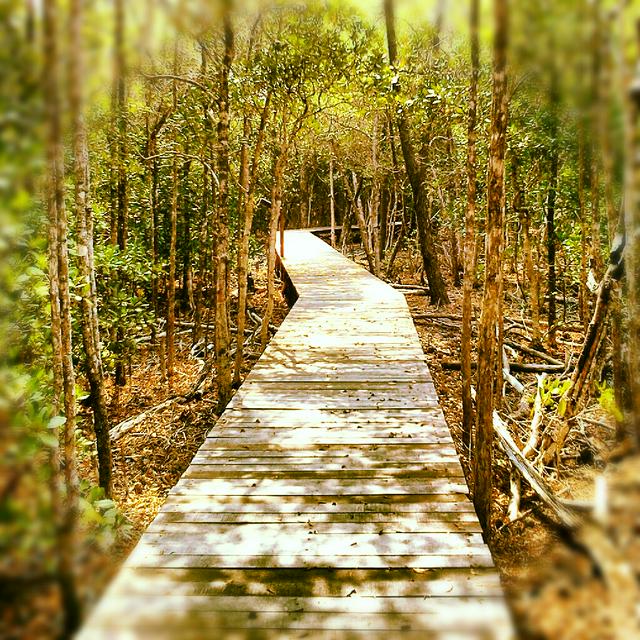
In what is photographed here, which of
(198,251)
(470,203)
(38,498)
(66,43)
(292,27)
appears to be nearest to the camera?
(38,498)

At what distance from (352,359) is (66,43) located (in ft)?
19.1

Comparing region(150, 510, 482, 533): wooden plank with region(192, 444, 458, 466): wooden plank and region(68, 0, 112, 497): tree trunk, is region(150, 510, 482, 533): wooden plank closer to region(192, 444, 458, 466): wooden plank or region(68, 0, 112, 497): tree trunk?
region(192, 444, 458, 466): wooden plank

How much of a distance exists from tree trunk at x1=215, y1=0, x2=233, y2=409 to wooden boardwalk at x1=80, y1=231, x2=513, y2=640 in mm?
1488

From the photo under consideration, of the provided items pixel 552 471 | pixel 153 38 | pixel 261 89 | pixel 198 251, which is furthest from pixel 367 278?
pixel 153 38

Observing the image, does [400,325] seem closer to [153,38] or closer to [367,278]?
[367,278]

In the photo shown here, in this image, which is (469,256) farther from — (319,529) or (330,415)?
(319,529)

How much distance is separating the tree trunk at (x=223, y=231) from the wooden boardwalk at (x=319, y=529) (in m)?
1.49

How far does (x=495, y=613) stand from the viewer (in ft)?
1.51

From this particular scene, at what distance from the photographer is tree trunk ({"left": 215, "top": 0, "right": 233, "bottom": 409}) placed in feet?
19.9

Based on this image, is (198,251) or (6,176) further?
(198,251)

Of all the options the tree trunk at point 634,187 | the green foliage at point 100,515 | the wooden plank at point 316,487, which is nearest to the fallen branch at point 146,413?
the green foliage at point 100,515

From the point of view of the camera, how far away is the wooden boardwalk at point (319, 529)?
1048 millimetres

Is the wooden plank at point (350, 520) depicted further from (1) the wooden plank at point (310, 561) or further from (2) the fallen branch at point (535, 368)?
(2) the fallen branch at point (535, 368)

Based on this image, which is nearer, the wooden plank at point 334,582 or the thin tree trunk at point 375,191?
the wooden plank at point 334,582
